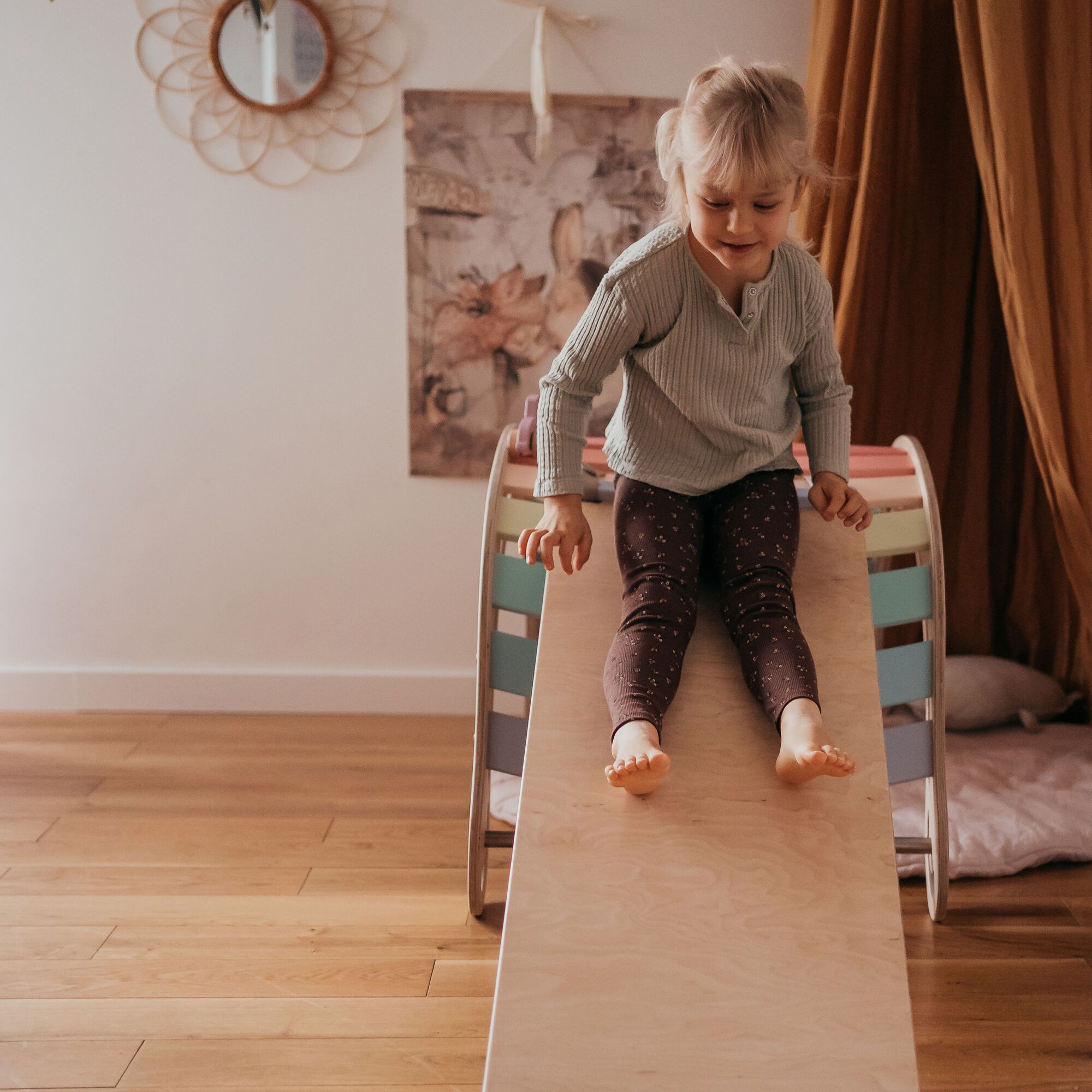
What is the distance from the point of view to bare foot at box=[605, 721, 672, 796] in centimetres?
106

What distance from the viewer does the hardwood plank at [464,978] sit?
4.58 feet

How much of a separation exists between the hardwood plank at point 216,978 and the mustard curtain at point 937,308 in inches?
56.9

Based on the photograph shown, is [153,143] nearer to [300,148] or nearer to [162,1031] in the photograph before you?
[300,148]

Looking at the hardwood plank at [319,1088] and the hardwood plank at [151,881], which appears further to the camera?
the hardwood plank at [151,881]

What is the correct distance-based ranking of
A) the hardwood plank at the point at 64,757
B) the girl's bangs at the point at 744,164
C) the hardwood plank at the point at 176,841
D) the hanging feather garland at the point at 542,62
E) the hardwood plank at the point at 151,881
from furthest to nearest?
the hanging feather garland at the point at 542,62
the hardwood plank at the point at 64,757
the hardwood plank at the point at 176,841
the hardwood plank at the point at 151,881
the girl's bangs at the point at 744,164

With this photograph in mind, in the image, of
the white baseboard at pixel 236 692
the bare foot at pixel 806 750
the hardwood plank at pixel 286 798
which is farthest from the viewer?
the white baseboard at pixel 236 692

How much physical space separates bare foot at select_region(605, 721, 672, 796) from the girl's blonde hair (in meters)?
0.63

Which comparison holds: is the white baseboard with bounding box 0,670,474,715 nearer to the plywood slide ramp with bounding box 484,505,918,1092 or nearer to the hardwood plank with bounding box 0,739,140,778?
the hardwood plank with bounding box 0,739,140,778

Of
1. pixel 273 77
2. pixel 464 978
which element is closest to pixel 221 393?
pixel 273 77

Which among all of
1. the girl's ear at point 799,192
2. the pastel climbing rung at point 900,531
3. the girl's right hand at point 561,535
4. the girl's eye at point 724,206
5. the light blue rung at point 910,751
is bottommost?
the light blue rung at point 910,751

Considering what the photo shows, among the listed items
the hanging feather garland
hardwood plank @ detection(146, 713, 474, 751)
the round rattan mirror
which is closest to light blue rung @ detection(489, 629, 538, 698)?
hardwood plank @ detection(146, 713, 474, 751)

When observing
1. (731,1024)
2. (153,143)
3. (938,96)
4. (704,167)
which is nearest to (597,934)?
(731,1024)

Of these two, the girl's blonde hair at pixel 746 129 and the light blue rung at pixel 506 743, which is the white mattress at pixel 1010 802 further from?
the girl's blonde hair at pixel 746 129

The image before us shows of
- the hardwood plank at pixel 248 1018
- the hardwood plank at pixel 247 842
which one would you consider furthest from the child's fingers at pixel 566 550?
the hardwood plank at pixel 247 842
